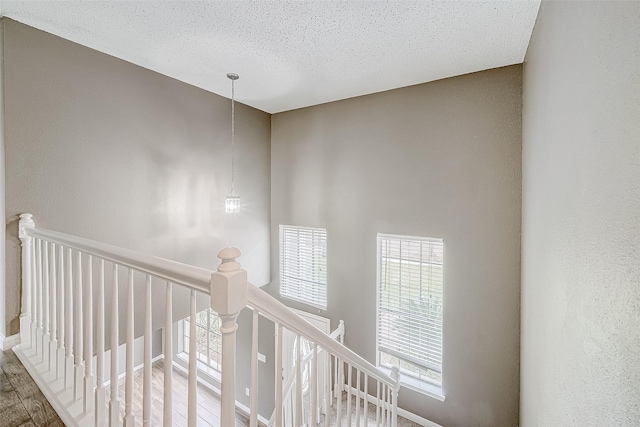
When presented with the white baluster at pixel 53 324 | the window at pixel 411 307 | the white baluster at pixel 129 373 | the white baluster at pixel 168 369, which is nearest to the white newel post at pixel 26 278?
the white baluster at pixel 53 324

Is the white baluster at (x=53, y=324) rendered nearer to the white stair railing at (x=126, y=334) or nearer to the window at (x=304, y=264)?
the white stair railing at (x=126, y=334)

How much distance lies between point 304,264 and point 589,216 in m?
3.98

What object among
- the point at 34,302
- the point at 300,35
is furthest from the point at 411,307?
the point at 34,302

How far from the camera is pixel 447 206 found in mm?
3479

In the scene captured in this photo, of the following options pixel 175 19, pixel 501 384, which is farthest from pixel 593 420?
pixel 175 19

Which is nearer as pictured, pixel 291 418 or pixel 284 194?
pixel 291 418

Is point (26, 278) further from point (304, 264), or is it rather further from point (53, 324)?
point (304, 264)

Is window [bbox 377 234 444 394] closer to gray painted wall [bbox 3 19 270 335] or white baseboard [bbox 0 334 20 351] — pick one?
gray painted wall [bbox 3 19 270 335]

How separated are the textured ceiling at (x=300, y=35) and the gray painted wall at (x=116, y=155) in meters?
0.27

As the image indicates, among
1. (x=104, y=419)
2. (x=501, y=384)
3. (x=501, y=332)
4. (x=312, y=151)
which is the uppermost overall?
(x=312, y=151)

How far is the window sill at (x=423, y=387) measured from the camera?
3621mm

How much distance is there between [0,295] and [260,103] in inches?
139

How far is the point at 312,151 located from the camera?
14.9ft

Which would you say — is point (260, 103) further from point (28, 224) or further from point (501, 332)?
point (501, 332)
